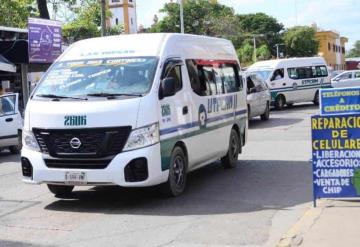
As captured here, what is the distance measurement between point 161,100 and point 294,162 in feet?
15.3

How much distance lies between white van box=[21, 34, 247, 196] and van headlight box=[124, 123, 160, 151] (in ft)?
0.04

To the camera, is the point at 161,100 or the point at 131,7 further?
the point at 131,7

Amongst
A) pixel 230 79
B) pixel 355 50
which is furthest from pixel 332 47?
pixel 230 79

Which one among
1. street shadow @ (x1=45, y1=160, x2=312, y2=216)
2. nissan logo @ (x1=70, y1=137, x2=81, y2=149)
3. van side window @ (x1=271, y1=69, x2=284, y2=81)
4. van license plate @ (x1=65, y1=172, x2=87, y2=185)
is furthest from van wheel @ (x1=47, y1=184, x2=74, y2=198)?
van side window @ (x1=271, y1=69, x2=284, y2=81)

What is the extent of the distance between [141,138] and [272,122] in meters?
14.2

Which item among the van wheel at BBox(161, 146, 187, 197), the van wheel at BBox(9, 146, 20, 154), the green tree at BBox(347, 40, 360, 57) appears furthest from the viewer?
the green tree at BBox(347, 40, 360, 57)

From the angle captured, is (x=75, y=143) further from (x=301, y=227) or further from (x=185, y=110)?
(x=301, y=227)

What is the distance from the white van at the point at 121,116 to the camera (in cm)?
813

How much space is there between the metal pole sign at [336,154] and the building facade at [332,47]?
84.0 metres

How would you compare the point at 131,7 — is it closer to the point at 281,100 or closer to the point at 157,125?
the point at 281,100

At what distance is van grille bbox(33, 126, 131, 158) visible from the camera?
812 cm

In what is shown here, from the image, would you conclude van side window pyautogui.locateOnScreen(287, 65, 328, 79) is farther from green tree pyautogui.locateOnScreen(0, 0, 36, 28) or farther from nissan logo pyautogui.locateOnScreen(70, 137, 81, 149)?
nissan logo pyautogui.locateOnScreen(70, 137, 81, 149)

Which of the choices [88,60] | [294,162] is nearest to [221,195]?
[88,60]

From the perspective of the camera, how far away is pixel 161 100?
8562 millimetres
